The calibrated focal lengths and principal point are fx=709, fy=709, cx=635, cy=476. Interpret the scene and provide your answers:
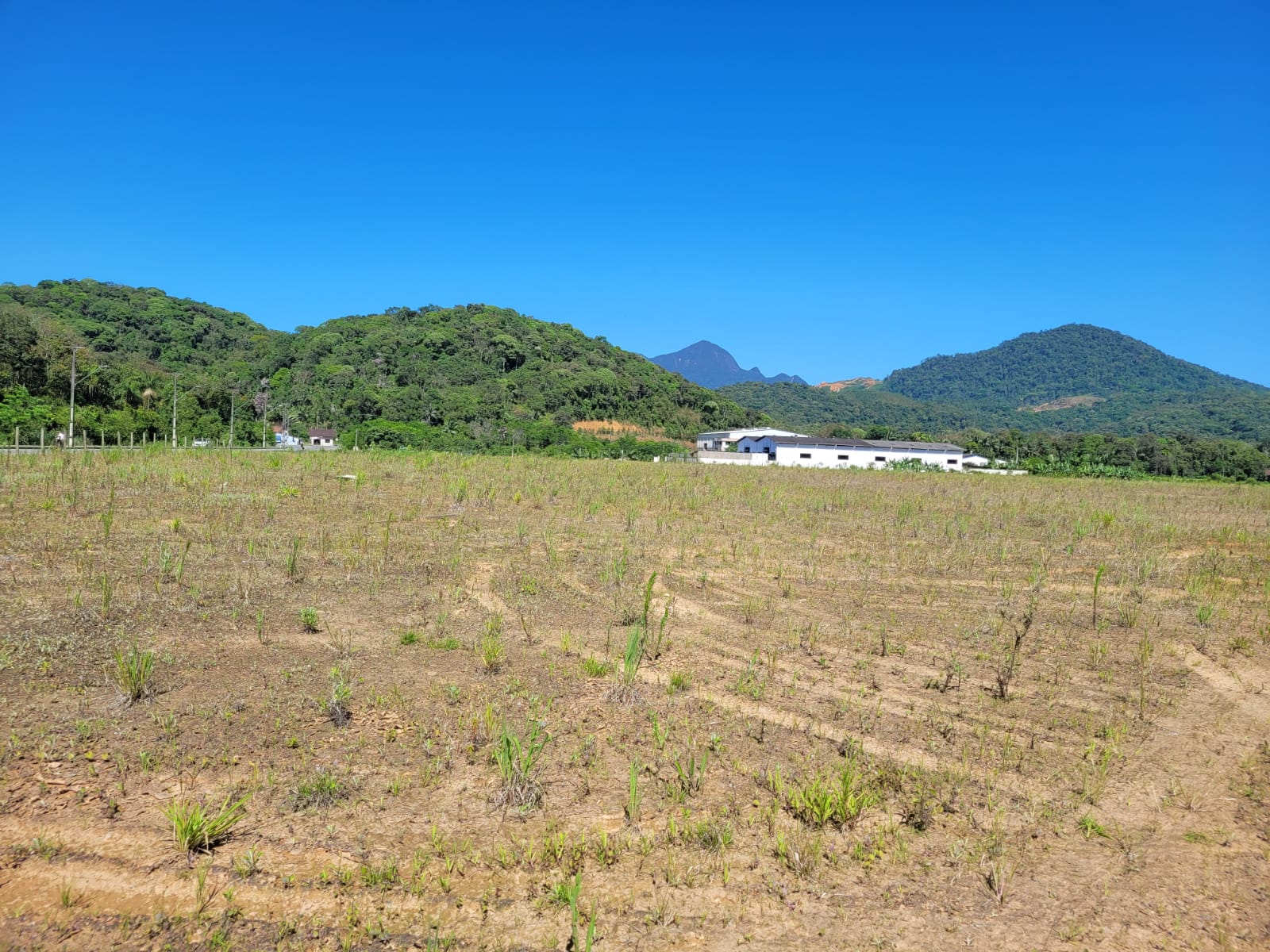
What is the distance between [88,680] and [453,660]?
229 cm

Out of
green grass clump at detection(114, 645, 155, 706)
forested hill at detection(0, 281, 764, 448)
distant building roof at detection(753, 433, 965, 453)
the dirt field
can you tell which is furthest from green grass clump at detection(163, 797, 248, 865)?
distant building roof at detection(753, 433, 965, 453)

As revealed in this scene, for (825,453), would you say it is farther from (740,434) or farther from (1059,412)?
(1059,412)

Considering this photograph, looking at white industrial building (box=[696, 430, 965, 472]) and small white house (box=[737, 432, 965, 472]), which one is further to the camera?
small white house (box=[737, 432, 965, 472])

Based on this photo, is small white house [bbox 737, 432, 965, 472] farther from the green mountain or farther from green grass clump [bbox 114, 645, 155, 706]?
green grass clump [bbox 114, 645, 155, 706]

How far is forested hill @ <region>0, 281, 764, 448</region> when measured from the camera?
4234 centimetres

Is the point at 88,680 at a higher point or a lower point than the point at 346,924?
higher

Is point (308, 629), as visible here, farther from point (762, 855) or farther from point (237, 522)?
point (237, 522)

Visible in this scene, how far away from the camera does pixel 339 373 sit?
6406 centimetres

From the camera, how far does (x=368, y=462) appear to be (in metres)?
Result: 21.0

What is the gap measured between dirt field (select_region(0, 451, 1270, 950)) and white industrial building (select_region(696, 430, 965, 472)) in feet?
143

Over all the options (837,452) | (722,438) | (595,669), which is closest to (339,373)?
(722,438)

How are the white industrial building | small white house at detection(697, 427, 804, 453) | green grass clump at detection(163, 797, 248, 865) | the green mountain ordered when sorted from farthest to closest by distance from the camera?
1. the green mountain
2. small white house at detection(697, 427, 804, 453)
3. the white industrial building
4. green grass clump at detection(163, 797, 248, 865)

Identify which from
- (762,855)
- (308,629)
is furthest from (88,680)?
(762,855)

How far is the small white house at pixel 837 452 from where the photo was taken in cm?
5253
